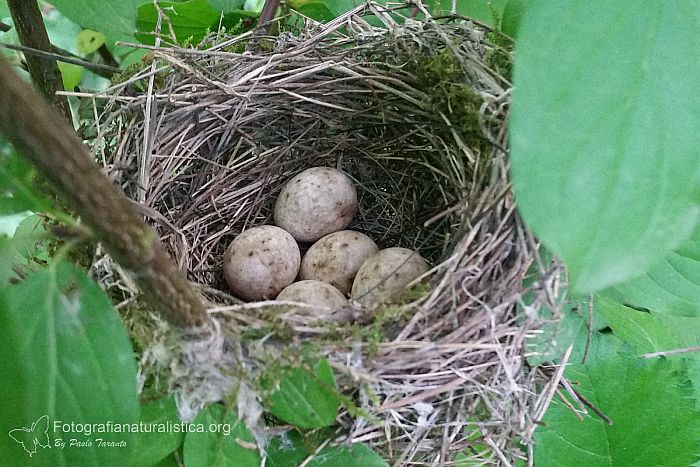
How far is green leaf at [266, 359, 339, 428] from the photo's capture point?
607 mm

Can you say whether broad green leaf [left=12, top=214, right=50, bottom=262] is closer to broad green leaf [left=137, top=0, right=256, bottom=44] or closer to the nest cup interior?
the nest cup interior

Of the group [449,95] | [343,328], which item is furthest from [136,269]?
[449,95]

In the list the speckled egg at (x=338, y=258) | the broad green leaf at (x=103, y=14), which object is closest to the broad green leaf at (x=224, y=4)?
the broad green leaf at (x=103, y=14)

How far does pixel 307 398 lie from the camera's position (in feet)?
2.05

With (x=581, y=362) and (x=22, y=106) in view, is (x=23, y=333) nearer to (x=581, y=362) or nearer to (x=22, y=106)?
(x=22, y=106)

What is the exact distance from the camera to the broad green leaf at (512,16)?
36.7 inches

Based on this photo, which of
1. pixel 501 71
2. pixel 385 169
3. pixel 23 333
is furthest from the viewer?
pixel 385 169

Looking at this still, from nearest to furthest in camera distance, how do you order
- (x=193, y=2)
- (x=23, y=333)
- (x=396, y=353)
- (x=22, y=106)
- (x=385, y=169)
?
(x=22, y=106), (x=23, y=333), (x=396, y=353), (x=193, y=2), (x=385, y=169)

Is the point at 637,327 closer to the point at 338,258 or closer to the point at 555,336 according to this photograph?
the point at 555,336

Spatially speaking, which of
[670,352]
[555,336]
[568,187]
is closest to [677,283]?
[670,352]

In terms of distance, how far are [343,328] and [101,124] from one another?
0.63 meters

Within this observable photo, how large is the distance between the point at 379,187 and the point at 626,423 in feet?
2.19

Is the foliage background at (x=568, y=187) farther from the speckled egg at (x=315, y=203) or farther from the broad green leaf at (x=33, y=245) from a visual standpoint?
the speckled egg at (x=315, y=203)

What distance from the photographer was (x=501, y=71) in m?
0.89
